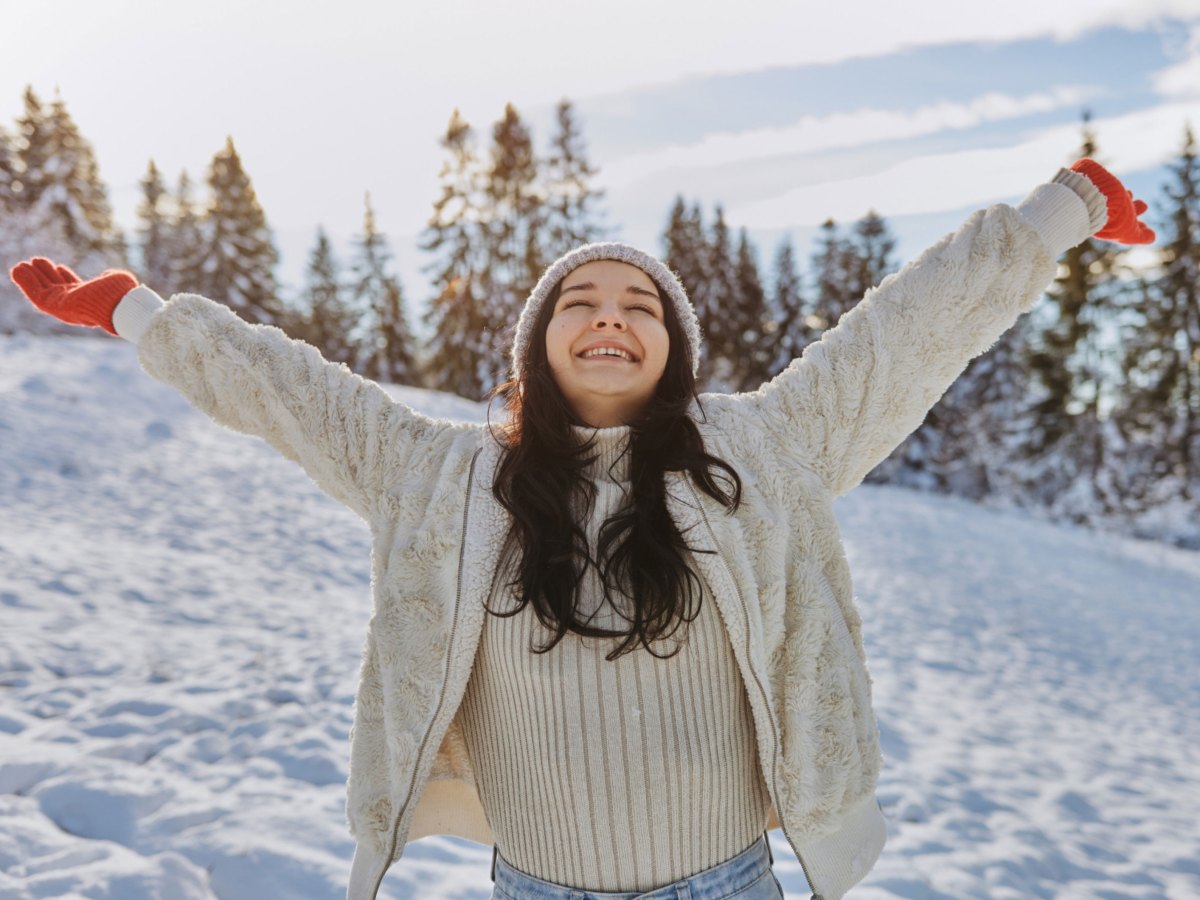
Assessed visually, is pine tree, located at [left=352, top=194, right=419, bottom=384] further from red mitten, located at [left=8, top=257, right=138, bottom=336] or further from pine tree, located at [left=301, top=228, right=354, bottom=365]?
red mitten, located at [left=8, top=257, right=138, bottom=336]

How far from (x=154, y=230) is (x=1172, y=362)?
120ft

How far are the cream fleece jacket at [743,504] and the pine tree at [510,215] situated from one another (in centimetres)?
1985

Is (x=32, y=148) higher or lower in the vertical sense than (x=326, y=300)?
higher

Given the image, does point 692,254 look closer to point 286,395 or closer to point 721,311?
point 721,311

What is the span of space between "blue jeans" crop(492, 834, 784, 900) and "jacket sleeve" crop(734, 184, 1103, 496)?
0.85m

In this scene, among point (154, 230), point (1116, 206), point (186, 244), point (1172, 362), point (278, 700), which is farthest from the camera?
point (154, 230)

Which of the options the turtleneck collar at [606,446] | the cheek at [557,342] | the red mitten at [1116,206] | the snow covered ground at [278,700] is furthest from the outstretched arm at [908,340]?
the snow covered ground at [278,700]

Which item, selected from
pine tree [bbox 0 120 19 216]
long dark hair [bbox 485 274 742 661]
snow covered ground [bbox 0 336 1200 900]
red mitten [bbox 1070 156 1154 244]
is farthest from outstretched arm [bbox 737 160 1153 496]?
pine tree [bbox 0 120 19 216]

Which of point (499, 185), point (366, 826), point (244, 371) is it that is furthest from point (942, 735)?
point (499, 185)

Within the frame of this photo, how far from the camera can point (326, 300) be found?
3091cm

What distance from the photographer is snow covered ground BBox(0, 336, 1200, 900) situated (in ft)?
10.8

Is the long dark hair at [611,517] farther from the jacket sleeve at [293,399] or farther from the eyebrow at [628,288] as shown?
the jacket sleeve at [293,399]

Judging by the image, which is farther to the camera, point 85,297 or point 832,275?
point 832,275

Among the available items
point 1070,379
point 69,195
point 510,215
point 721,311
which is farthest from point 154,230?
point 1070,379
